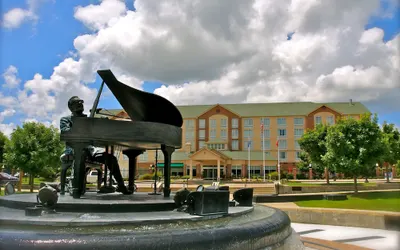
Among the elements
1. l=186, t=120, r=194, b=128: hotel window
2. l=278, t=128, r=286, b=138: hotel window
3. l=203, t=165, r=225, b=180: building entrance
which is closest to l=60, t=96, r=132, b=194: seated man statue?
l=203, t=165, r=225, b=180: building entrance

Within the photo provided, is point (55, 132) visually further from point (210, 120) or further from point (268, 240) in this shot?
point (210, 120)

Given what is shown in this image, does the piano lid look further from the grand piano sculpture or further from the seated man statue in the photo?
the seated man statue

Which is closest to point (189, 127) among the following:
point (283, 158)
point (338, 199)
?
point (283, 158)

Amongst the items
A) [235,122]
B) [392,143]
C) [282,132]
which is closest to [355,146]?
[392,143]

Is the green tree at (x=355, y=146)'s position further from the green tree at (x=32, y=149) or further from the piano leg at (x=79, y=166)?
the piano leg at (x=79, y=166)

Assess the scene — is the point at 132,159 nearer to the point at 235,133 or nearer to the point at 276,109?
the point at 235,133

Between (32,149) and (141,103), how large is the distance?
2357cm

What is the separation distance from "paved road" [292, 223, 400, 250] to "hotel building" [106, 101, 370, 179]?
52958 millimetres

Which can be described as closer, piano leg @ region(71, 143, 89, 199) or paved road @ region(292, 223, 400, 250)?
piano leg @ region(71, 143, 89, 199)

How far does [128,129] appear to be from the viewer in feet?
24.3

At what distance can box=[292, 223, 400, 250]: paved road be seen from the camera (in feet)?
35.1

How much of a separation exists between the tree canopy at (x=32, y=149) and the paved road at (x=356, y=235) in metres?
21.5

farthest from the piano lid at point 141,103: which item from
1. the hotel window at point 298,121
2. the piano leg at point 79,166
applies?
the hotel window at point 298,121

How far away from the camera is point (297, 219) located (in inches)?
598
